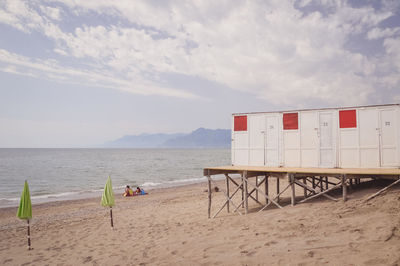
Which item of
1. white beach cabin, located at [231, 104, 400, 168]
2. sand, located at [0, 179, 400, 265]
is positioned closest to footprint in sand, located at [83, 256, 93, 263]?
sand, located at [0, 179, 400, 265]

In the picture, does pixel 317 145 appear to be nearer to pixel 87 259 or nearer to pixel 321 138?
pixel 321 138

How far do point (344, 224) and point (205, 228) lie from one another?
5.33m

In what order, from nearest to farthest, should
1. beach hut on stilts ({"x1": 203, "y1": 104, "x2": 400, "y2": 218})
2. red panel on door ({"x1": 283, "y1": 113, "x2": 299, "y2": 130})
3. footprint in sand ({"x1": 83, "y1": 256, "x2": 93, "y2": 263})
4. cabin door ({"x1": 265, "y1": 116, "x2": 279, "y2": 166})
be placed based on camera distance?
footprint in sand ({"x1": 83, "y1": 256, "x2": 93, "y2": 263}) → beach hut on stilts ({"x1": 203, "y1": 104, "x2": 400, "y2": 218}) → red panel on door ({"x1": 283, "y1": 113, "x2": 299, "y2": 130}) → cabin door ({"x1": 265, "y1": 116, "x2": 279, "y2": 166})

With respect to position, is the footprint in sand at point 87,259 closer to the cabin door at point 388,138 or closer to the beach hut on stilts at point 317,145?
the beach hut on stilts at point 317,145

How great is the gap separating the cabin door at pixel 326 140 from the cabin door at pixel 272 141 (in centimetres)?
200

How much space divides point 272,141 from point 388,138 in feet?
16.1

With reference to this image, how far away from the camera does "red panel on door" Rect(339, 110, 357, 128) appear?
40.4 feet

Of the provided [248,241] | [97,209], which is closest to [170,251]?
[248,241]

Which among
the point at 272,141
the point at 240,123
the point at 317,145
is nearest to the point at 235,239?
the point at 272,141

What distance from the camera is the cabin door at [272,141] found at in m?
13.9

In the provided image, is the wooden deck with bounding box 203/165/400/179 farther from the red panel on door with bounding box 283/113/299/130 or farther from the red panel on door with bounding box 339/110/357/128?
the red panel on door with bounding box 283/113/299/130

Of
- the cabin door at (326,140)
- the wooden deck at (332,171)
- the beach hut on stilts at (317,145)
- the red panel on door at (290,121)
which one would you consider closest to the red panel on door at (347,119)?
the beach hut on stilts at (317,145)

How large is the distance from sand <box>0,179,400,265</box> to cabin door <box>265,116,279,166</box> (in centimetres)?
289

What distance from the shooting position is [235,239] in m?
9.11
